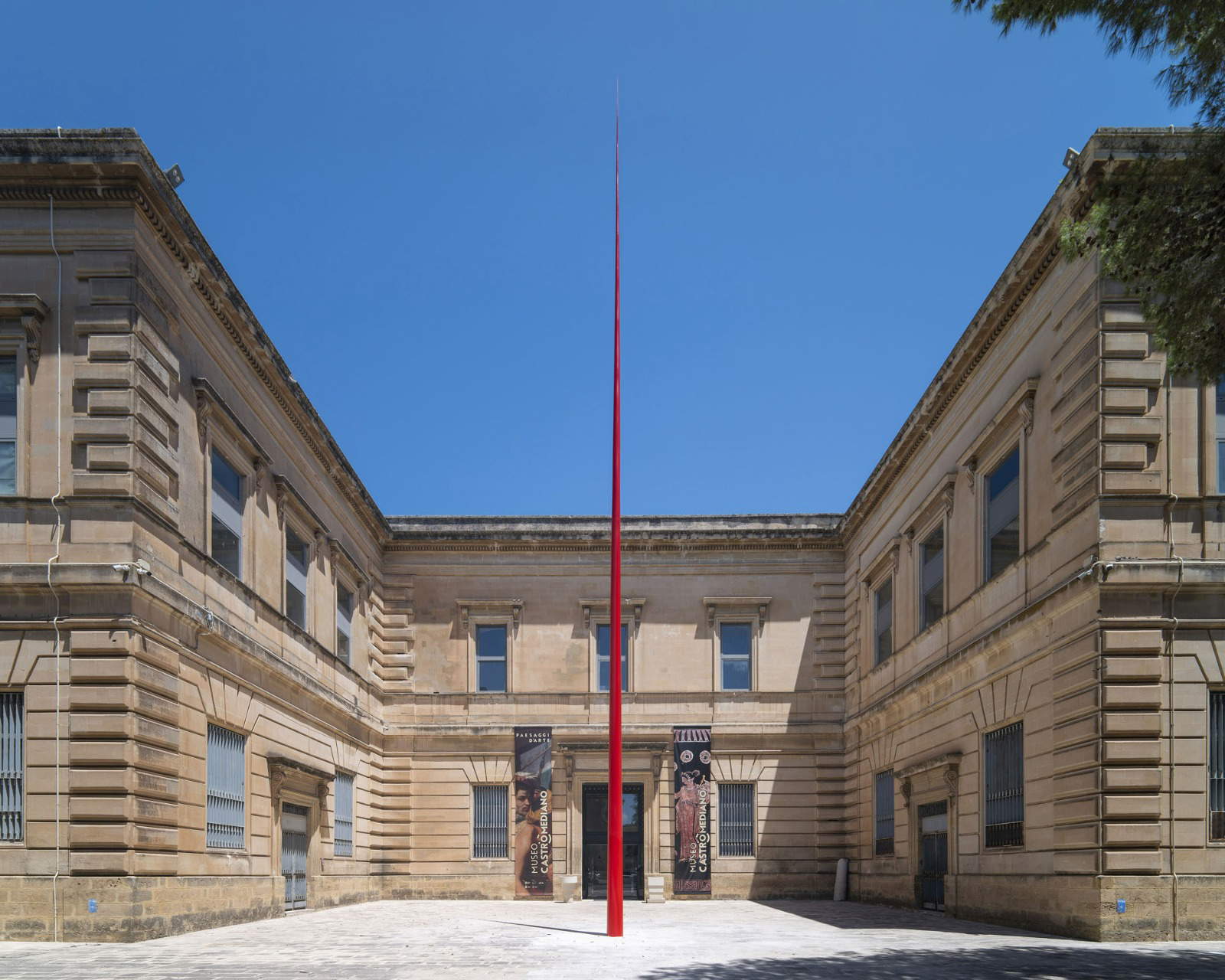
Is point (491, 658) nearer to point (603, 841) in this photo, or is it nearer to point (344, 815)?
point (603, 841)

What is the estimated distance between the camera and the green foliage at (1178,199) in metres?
10.7

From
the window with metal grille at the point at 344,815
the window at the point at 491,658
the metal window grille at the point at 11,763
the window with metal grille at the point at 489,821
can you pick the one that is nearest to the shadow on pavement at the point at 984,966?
the metal window grille at the point at 11,763

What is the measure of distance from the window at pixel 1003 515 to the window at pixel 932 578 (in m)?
2.66

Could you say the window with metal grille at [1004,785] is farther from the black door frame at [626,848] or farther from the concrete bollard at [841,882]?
the black door frame at [626,848]

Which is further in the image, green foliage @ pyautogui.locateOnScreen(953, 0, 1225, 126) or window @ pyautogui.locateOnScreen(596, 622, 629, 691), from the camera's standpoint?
window @ pyautogui.locateOnScreen(596, 622, 629, 691)

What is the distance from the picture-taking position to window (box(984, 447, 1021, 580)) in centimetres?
2083

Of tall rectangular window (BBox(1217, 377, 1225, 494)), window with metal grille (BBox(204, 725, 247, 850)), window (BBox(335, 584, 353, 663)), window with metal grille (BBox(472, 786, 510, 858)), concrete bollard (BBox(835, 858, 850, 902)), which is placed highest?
tall rectangular window (BBox(1217, 377, 1225, 494))

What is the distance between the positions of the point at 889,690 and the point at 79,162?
1979cm

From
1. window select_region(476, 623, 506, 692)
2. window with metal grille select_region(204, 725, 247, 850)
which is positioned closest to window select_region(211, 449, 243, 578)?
window with metal grille select_region(204, 725, 247, 850)

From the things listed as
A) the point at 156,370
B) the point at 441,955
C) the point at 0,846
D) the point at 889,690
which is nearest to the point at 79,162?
the point at 156,370

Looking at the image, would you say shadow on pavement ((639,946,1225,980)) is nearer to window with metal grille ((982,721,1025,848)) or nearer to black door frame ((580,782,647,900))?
window with metal grille ((982,721,1025,848))

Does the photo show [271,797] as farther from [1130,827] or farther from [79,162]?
[1130,827]

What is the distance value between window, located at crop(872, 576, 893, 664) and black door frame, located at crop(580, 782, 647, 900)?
738 cm

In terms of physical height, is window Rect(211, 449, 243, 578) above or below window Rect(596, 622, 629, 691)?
above
